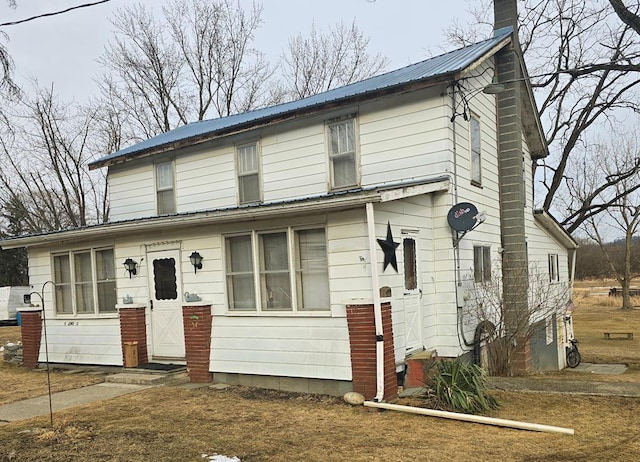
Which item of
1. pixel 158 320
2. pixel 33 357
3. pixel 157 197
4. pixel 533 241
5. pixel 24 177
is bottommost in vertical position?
pixel 33 357

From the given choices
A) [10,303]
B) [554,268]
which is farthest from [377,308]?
[10,303]

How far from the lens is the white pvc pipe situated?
6105mm

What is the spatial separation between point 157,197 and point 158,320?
4334mm

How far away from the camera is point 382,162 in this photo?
1031cm

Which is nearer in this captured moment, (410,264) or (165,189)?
(410,264)

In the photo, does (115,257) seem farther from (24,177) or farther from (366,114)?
(24,177)

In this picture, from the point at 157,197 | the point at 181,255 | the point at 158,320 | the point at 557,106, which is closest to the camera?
the point at 181,255

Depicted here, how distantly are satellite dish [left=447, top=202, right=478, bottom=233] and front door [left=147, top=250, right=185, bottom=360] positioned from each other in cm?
525

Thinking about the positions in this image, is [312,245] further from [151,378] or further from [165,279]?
[151,378]

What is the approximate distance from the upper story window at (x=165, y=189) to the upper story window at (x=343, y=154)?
16.0 ft

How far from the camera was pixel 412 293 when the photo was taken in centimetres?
909

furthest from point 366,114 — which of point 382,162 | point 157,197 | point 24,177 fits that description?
point 24,177

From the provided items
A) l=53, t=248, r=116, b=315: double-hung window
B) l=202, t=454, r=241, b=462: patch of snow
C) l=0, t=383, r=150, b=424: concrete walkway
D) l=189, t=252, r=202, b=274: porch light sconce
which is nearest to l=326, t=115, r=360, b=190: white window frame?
l=189, t=252, r=202, b=274: porch light sconce

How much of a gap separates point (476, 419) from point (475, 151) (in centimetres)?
626
